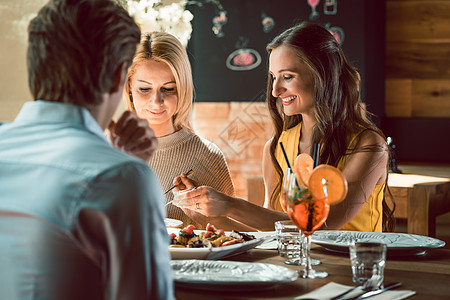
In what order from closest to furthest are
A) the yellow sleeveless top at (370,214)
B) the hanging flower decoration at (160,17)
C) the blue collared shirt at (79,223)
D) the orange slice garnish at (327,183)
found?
the blue collared shirt at (79,223), the orange slice garnish at (327,183), the yellow sleeveless top at (370,214), the hanging flower decoration at (160,17)

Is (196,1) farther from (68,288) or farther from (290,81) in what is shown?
(68,288)

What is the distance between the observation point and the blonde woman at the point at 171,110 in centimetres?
242

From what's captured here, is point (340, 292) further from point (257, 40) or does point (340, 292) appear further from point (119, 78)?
point (257, 40)

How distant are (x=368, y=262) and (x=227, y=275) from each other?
0.30 m

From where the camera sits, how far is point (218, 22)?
580 cm

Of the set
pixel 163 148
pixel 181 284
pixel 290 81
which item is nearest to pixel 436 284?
pixel 181 284

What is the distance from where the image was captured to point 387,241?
5.46ft

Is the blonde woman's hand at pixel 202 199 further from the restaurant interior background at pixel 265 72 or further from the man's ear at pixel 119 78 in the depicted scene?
the restaurant interior background at pixel 265 72

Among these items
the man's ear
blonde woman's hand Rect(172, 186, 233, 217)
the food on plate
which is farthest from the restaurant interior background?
the man's ear

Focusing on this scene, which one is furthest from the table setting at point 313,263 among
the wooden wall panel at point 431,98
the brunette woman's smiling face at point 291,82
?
the wooden wall panel at point 431,98

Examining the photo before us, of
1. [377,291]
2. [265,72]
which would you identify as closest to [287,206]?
[377,291]

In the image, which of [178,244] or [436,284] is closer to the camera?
[436,284]

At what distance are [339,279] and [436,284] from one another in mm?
203

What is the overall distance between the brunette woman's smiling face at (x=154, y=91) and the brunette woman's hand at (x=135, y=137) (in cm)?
96
